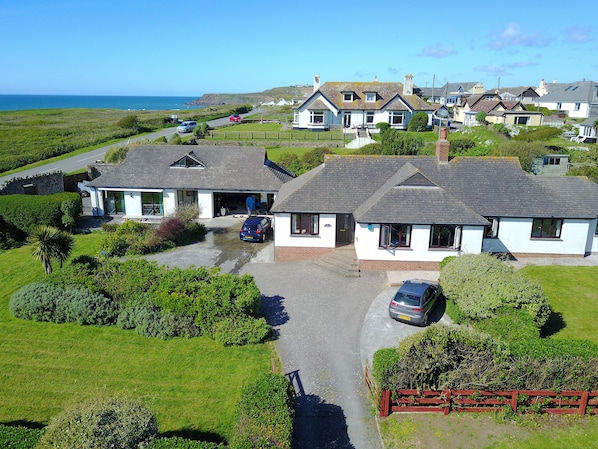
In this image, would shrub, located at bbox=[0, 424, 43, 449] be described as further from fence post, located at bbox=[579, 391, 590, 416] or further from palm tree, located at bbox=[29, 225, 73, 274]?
fence post, located at bbox=[579, 391, 590, 416]

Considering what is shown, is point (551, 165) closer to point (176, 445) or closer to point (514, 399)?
point (514, 399)

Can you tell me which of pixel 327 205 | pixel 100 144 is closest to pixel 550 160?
pixel 327 205

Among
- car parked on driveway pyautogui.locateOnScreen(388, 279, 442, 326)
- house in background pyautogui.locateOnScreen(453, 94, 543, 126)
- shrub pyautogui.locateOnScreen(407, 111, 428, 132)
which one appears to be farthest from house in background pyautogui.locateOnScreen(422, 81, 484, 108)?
car parked on driveway pyautogui.locateOnScreen(388, 279, 442, 326)

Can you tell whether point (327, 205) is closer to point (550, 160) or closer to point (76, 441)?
point (76, 441)

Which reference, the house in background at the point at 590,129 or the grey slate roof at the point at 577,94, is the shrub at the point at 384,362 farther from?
the grey slate roof at the point at 577,94

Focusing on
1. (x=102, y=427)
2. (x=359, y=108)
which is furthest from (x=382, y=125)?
(x=102, y=427)
